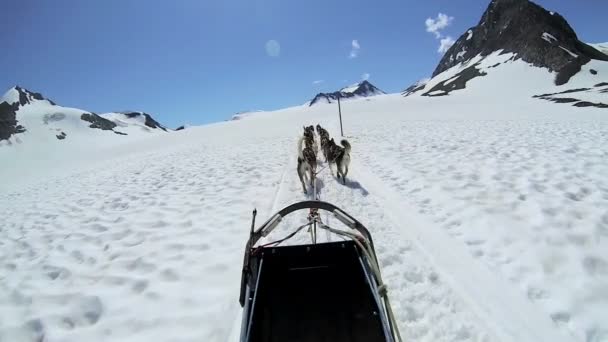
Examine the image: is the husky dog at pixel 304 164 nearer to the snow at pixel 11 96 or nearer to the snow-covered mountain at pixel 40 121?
the snow-covered mountain at pixel 40 121

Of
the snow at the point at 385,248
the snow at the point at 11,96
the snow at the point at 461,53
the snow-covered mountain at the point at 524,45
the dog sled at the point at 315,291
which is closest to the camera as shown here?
the dog sled at the point at 315,291

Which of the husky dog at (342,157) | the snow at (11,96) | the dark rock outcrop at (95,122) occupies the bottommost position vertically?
the husky dog at (342,157)

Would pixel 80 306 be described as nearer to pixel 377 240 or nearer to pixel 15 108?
pixel 377 240

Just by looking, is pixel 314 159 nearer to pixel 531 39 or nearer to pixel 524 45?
pixel 531 39

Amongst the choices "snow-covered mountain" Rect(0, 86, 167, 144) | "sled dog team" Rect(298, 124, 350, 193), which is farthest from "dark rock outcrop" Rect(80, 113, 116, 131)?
"sled dog team" Rect(298, 124, 350, 193)

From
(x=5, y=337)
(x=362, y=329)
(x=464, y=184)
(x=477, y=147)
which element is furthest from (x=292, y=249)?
(x=477, y=147)

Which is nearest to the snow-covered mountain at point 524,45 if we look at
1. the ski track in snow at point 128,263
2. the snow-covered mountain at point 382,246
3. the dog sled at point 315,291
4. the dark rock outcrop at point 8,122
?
the snow-covered mountain at point 382,246

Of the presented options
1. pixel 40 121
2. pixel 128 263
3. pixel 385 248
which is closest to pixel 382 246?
pixel 385 248

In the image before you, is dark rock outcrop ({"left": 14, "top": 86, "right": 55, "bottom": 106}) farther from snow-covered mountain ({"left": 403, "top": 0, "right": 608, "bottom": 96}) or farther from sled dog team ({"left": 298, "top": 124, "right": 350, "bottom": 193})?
sled dog team ({"left": 298, "top": 124, "right": 350, "bottom": 193})
